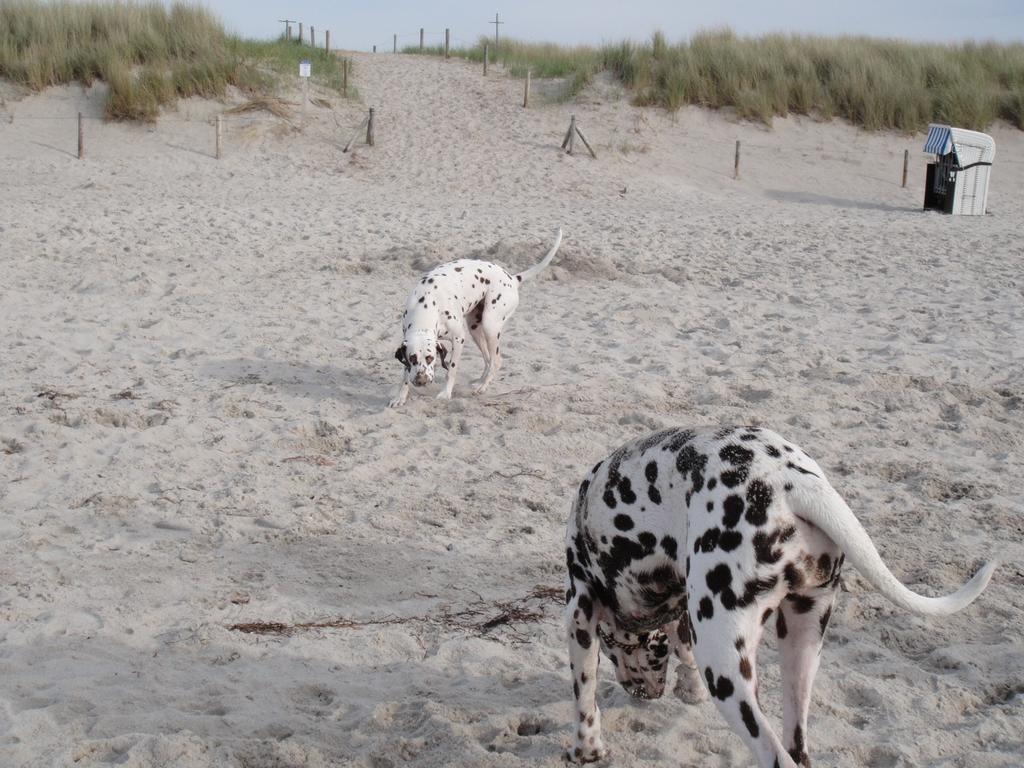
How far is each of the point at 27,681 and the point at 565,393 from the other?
5.09 metres

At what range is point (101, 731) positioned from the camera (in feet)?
13.1

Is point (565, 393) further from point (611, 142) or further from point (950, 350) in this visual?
point (611, 142)

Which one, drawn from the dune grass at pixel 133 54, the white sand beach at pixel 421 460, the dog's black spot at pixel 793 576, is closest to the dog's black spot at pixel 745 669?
the dog's black spot at pixel 793 576

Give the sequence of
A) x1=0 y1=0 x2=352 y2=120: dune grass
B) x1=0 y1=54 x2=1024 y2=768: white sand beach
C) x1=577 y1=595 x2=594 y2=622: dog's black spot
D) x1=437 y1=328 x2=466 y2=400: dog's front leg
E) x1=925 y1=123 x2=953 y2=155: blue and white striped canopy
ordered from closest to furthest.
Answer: x1=577 y1=595 x2=594 y2=622: dog's black spot → x1=0 y1=54 x2=1024 y2=768: white sand beach → x1=437 y1=328 x2=466 y2=400: dog's front leg → x1=925 y1=123 x2=953 y2=155: blue and white striped canopy → x1=0 y1=0 x2=352 y2=120: dune grass

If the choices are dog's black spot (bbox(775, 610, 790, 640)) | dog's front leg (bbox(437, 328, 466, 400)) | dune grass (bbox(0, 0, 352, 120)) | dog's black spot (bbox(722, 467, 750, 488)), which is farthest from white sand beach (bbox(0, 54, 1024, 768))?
dune grass (bbox(0, 0, 352, 120))

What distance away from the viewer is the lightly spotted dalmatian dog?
8281 millimetres

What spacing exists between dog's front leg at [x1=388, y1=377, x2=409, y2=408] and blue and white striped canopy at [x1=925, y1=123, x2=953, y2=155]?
15.5 metres

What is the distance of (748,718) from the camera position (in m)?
3.04

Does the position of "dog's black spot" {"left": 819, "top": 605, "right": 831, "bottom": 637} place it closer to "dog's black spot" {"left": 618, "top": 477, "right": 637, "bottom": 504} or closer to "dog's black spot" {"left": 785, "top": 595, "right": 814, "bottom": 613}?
"dog's black spot" {"left": 785, "top": 595, "right": 814, "bottom": 613}

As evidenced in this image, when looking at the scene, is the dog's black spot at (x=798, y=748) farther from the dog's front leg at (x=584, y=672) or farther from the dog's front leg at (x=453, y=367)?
the dog's front leg at (x=453, y=367)

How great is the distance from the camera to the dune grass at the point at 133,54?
25453 mm

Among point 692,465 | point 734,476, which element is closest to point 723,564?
point 734,476

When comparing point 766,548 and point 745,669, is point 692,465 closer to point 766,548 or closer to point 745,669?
point 766,548

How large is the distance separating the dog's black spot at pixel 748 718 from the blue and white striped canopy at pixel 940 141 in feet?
63.9
